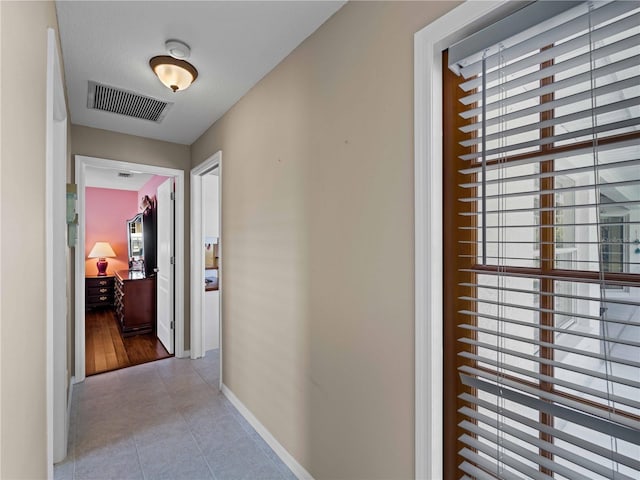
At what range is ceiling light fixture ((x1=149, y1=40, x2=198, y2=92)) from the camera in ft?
6.00

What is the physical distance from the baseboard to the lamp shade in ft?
16.0

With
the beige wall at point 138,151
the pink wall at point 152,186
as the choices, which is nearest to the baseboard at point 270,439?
the beige wall at point 138,151

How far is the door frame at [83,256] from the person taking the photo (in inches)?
119

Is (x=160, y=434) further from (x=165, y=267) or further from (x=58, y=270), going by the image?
(x=165, y=267)

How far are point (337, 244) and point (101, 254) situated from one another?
6290mm

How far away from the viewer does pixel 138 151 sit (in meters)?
3.34

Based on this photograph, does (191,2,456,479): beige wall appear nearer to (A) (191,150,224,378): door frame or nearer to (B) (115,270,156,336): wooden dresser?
(A) (191,150,224,378): door frame

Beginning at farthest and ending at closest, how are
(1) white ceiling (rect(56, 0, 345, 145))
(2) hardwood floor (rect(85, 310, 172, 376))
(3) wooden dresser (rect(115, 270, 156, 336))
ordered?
(3) wooden dresser (rect(115, 270, 156, 336))
(2) hardwood floor (rect(85, 310, 172, 376))
(1) white ceiling (rect(56, 0, 345, 145))

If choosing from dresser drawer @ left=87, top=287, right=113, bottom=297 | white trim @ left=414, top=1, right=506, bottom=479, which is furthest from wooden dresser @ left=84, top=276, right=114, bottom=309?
white trim @ left=414, top=1, right=506, bottom=479

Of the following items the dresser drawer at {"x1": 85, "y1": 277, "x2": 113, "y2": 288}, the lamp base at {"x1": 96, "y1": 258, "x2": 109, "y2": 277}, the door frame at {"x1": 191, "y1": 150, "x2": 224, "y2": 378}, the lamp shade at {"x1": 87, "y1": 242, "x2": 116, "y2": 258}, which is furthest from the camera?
the lamp base at {"x1": 96, "y1": 258, "x2": 109, "y2": 277}

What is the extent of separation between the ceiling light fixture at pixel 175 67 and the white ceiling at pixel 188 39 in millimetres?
44

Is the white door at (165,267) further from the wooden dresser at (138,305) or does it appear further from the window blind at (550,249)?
the window blind at (550,249)

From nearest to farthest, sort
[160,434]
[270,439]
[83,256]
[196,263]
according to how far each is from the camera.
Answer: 1. [270,439]
2. [160,434]
3. [83,256]
4. [196,263]

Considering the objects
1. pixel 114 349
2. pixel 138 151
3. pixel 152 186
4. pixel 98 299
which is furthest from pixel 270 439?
pixel 98 299
